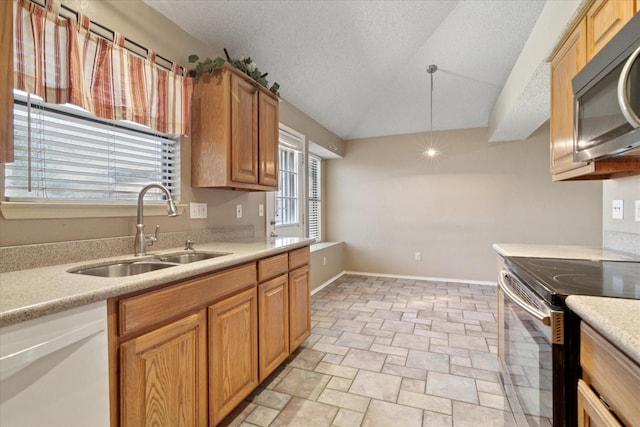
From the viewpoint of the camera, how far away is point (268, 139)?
2.63 metres

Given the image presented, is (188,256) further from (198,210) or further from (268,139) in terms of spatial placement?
(268,139)

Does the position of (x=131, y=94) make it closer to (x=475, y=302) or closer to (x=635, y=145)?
(x=635, y=145)

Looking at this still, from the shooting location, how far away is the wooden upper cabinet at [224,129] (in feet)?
6.96

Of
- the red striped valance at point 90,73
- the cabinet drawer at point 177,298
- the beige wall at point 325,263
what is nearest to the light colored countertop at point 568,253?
the cabinet drawer at point 177,298

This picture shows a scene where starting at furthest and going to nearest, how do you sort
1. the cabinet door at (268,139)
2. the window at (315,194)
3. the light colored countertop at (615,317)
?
the window at (315,194) → the cabinet door at (268,139) → the light colored countertop at (615,317)

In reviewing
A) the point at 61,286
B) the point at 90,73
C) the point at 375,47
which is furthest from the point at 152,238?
the point at 375,47

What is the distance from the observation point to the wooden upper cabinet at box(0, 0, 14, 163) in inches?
38.0

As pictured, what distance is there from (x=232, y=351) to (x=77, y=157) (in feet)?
4.37

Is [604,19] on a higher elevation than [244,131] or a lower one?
higher

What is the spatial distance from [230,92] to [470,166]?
3955 mm

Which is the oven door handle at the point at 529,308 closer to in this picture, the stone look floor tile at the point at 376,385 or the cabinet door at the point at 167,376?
the stone look floor tile at the point at 376,385

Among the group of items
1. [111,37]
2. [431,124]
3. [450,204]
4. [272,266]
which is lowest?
[272,266]

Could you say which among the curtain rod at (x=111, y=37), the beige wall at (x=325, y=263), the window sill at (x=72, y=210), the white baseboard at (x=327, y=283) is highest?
the curtain rod at (x=111, y=37)

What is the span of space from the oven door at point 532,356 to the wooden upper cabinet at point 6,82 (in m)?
1.90
